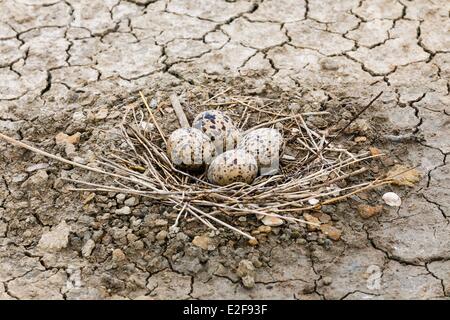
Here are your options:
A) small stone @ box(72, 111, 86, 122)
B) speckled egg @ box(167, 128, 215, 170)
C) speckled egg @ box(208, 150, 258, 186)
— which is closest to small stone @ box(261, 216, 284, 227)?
speckled egg @ box(208, 150, 258, 186)

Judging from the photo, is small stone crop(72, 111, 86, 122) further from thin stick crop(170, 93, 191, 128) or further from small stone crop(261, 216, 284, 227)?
small stone crop(261, 216, 284, 227)

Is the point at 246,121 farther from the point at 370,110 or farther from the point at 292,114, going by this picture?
the point at 370,110

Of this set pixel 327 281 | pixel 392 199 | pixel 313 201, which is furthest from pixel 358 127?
pixel 327 281

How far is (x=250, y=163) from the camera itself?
4070mm

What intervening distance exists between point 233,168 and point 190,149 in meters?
0.27

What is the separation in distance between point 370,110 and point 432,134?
0.41 meters

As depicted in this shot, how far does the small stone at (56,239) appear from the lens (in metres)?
3.95

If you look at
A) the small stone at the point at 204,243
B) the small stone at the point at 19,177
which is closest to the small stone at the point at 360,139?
the small stone at the point at 204,243

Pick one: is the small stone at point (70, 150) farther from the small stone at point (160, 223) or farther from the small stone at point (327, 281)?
the small stone at point (327, 281)

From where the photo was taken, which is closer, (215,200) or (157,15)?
(215,200)

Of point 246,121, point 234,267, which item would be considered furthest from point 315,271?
point 246,121

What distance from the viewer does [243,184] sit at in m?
4.05

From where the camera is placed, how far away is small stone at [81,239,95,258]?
3893mm

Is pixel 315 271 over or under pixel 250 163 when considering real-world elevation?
under
